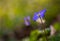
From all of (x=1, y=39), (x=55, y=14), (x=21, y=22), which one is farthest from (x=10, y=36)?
(x=55, y=14)

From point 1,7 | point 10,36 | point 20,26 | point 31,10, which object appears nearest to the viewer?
point 10,36

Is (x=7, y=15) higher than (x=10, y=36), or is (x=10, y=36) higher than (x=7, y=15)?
(x=7, y=15)

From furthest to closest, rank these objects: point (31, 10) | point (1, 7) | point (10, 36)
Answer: point (1, 7) < point (31, 10) < point (10, 36)

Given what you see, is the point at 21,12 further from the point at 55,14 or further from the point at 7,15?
the point at 55,14

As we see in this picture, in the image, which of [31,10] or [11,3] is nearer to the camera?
[31,10]

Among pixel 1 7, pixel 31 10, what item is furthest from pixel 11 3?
pixel 31 10

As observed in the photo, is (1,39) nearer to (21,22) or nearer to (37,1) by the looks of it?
(21,22)
